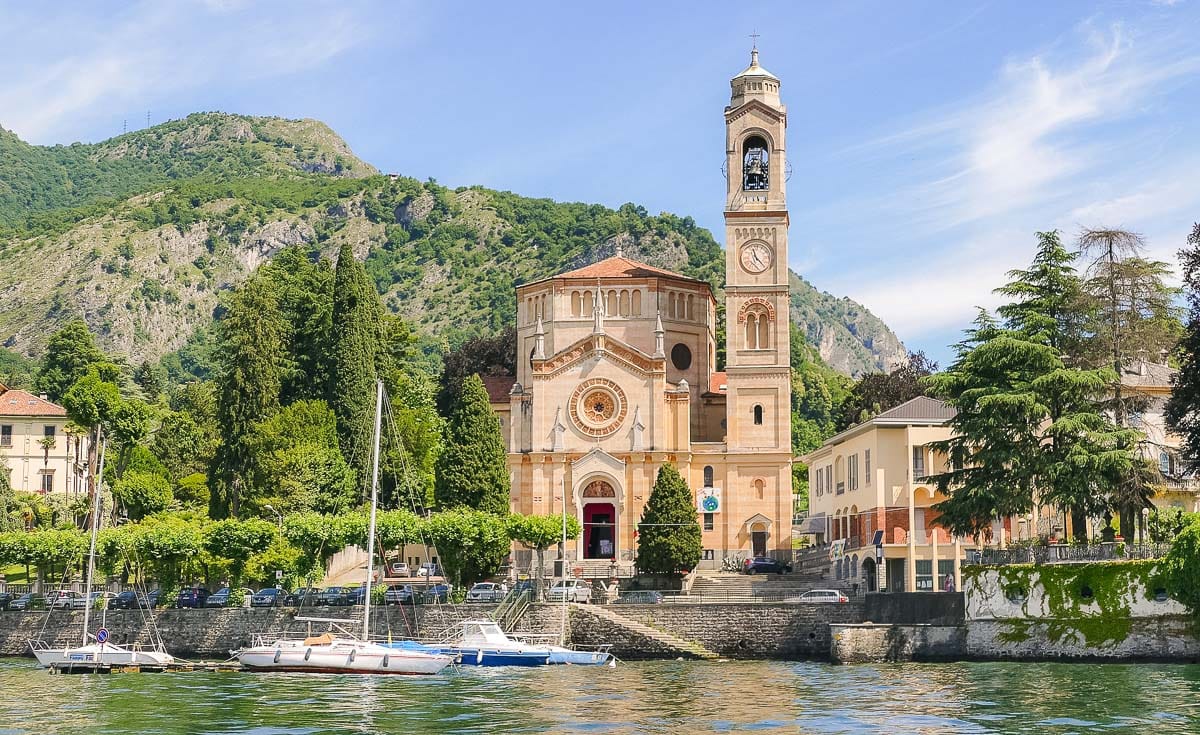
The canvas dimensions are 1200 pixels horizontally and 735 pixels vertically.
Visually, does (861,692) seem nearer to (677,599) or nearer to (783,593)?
(677,599)

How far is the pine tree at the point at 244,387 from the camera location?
79.4m

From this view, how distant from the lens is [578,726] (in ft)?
123

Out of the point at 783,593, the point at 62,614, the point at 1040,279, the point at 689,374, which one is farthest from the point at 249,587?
the point at 1040,279

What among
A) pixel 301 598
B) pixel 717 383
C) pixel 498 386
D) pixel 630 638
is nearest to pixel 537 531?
pixel 630 638

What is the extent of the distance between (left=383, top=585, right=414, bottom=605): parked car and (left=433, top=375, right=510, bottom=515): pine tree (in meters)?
9.33

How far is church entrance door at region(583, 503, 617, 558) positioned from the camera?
270 ft

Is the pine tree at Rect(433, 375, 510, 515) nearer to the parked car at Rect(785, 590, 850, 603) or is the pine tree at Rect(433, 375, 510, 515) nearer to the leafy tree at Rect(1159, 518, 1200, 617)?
the parked car at Rect(785, 590, 850, 603)

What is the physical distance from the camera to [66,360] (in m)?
119

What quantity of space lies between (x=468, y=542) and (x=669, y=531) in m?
10.9

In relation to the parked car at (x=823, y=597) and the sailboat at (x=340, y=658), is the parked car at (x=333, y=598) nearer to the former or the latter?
the sailboat at (x=340, y=658)

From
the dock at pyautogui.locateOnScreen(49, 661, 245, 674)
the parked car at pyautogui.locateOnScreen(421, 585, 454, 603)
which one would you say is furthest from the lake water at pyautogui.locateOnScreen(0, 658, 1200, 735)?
the parked car at pyautogui.locateOnScreen(421, 585, 454, 603)

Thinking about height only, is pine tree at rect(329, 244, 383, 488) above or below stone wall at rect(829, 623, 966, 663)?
above

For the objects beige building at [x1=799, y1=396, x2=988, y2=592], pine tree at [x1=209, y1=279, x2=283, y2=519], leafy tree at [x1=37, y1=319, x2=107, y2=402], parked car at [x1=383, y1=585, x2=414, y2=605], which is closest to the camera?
parked car at [x1=383, y1=585, x2=414, y2=605]

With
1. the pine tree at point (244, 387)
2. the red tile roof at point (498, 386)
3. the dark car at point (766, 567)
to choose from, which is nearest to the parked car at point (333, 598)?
the pine tree at point (244, 387)
